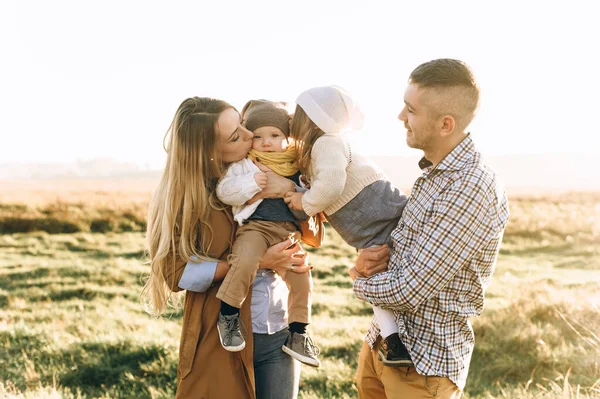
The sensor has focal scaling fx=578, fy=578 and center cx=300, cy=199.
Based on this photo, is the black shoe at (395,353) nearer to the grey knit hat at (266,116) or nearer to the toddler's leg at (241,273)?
the toddler's leg at (241,273)

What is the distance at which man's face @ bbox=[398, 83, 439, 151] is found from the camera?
287cm

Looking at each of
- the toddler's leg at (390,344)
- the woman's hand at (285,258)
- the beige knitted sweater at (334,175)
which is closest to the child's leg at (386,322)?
the toddler's leg at (390,344)

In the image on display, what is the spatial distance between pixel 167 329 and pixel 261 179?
5.17 m

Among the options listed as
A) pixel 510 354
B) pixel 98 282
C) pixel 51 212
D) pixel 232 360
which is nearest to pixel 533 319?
pixel 510 354

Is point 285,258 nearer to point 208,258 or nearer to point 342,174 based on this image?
point 208,258

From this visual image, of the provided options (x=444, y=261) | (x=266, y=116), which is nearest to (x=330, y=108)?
(x=266, y=116)

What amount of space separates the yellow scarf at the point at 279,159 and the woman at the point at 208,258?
0.07 meters

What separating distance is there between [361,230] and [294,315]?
64 centimetres

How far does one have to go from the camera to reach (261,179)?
3221 mm

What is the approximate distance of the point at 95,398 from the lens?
19.5 feet

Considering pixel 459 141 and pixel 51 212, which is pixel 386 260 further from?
pixel 51 212

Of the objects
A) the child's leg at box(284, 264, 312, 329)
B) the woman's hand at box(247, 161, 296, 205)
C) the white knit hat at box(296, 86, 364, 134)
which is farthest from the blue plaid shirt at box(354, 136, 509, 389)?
the woman's hand at box(247, 161, 296, 205)

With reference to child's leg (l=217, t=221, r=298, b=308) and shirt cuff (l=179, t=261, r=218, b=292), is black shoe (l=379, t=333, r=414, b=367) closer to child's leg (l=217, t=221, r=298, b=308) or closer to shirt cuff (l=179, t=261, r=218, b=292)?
child's leg (l=217, t=221, r=298, b=308)

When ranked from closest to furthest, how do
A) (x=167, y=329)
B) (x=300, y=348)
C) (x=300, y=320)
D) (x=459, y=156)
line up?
(x=459, y=156) → (x=300, y=348) → (x=300, y=320) → (x=167, y=329)
